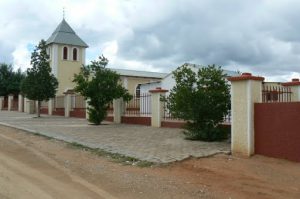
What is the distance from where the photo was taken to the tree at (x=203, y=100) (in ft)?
44.6

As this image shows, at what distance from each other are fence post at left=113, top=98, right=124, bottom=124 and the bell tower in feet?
89.2

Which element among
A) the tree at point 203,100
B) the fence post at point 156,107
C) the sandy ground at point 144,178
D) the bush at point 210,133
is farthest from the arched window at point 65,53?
the sandy ground at point 144,178

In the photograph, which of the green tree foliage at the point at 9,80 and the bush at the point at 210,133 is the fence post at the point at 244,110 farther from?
the green tree foliage at the point at 9,80

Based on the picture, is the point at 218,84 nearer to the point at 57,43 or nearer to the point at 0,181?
the point at 0,181

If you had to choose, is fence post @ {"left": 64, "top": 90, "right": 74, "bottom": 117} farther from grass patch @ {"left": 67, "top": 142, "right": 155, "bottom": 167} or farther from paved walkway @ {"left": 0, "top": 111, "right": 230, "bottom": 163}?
grass patch @ {"left": 67, "top": 142, "right": 155, "bottom": 167}

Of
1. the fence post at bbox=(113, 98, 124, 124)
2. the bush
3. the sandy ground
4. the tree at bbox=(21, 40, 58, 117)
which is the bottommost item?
the sandy ground

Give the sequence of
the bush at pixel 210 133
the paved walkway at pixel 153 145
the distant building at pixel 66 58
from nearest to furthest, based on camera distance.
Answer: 1. the paved walkway at pixel 153 145
2. the bush at pixel 210 133
3. the distant building at pixel 66 58

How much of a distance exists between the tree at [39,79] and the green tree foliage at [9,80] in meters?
25.6

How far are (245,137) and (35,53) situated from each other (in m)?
26.6

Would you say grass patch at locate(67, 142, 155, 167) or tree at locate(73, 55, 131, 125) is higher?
tree at locate(73, 55, 131, 125)

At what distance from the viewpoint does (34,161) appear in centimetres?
1128

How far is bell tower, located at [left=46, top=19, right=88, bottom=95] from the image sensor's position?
5206 centimetres

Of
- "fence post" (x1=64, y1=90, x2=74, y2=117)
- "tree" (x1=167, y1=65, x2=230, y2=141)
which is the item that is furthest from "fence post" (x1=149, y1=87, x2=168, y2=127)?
"fence post" (x1=64, y1=90, x2=74, y2=117)

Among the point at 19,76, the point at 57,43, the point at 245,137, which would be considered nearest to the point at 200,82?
the point at 245,137
